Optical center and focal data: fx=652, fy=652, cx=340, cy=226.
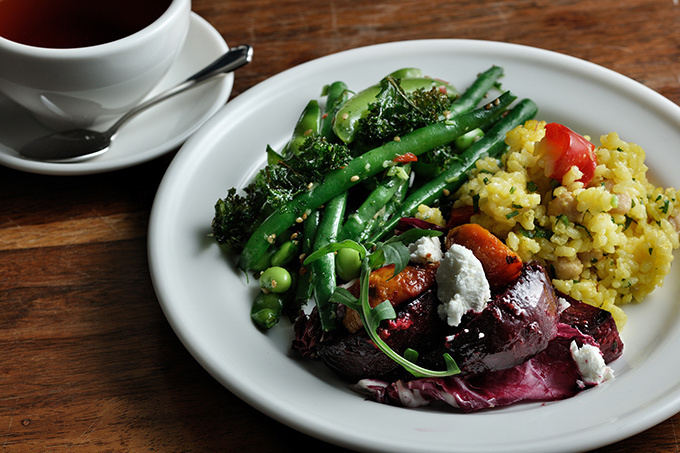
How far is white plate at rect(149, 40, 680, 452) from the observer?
224 centimetres

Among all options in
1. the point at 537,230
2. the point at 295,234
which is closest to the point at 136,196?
the point at 295,234

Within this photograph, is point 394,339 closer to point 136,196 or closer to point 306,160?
point 306,160

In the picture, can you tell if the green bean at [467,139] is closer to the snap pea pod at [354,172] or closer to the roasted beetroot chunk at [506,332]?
the snap pea pod at [354,172]

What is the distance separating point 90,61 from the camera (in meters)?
3.12

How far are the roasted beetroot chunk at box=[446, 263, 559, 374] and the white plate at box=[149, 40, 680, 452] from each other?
0.18 metres

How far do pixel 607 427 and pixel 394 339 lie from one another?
789mm

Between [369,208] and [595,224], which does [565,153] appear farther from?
[369,208]

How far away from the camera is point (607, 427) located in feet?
7.13

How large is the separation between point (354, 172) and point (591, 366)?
1381 mm

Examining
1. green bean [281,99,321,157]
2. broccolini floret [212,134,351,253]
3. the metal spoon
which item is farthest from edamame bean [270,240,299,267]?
the metal spoon

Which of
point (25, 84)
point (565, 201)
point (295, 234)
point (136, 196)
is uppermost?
point (565, 201)

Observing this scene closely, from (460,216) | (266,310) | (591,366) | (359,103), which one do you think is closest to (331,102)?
(359,103)

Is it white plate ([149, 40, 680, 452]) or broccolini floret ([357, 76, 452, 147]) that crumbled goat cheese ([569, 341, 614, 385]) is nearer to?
white plate ([149, 40, 680, 452])

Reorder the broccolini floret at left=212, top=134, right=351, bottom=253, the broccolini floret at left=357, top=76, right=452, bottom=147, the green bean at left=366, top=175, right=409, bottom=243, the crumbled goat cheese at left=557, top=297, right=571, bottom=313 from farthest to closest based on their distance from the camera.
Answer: the broccolini floret at left=357, top=76, right=452, bottom=147
the green bean at left=366, top=175, right=409, bottom=243
the broccolini floret at left=212, top=134, right=351, bottom=253
the crumbled goat cheese at left=557, top=297, right=571, bottom=313
